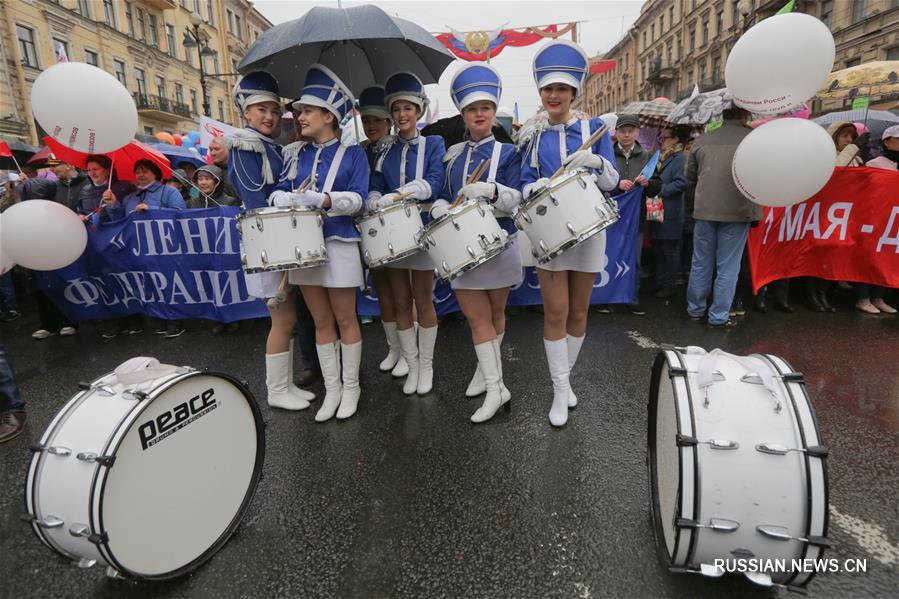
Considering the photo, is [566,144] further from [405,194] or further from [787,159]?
[787,159]

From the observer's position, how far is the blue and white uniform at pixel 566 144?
122 inches

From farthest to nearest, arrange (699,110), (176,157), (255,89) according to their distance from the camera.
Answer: (176,157) < (699,110) < (255,89)

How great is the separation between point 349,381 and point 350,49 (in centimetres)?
269

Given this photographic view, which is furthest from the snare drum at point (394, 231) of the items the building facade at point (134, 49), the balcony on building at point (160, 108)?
the balcony on building at point (160, 108)

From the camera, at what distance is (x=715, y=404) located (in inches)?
69.4

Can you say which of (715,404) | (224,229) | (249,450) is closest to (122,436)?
(249,450)

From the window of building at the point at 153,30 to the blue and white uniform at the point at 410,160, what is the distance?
133 feet

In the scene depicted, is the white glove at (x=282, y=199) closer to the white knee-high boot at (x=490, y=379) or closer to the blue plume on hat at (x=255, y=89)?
the blue plume on hat at (x=255, y=89)

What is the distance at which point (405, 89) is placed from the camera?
3.61 metres

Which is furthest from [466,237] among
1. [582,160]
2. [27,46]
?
[27,46]

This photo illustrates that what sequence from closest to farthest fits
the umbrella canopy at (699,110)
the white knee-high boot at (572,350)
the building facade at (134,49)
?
1. the white knee-high boot at (572,350)
2. the umbrella canopy at (699,110)
3. the building facade at (134,49)

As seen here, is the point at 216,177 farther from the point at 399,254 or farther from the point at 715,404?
the point at 715,404

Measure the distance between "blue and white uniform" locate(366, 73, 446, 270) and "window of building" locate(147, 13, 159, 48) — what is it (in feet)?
133

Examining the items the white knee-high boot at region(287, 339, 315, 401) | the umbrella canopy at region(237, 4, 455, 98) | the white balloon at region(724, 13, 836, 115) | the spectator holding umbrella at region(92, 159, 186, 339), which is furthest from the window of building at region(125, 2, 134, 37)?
the white balloon at region(724, 13, 836, 115)
